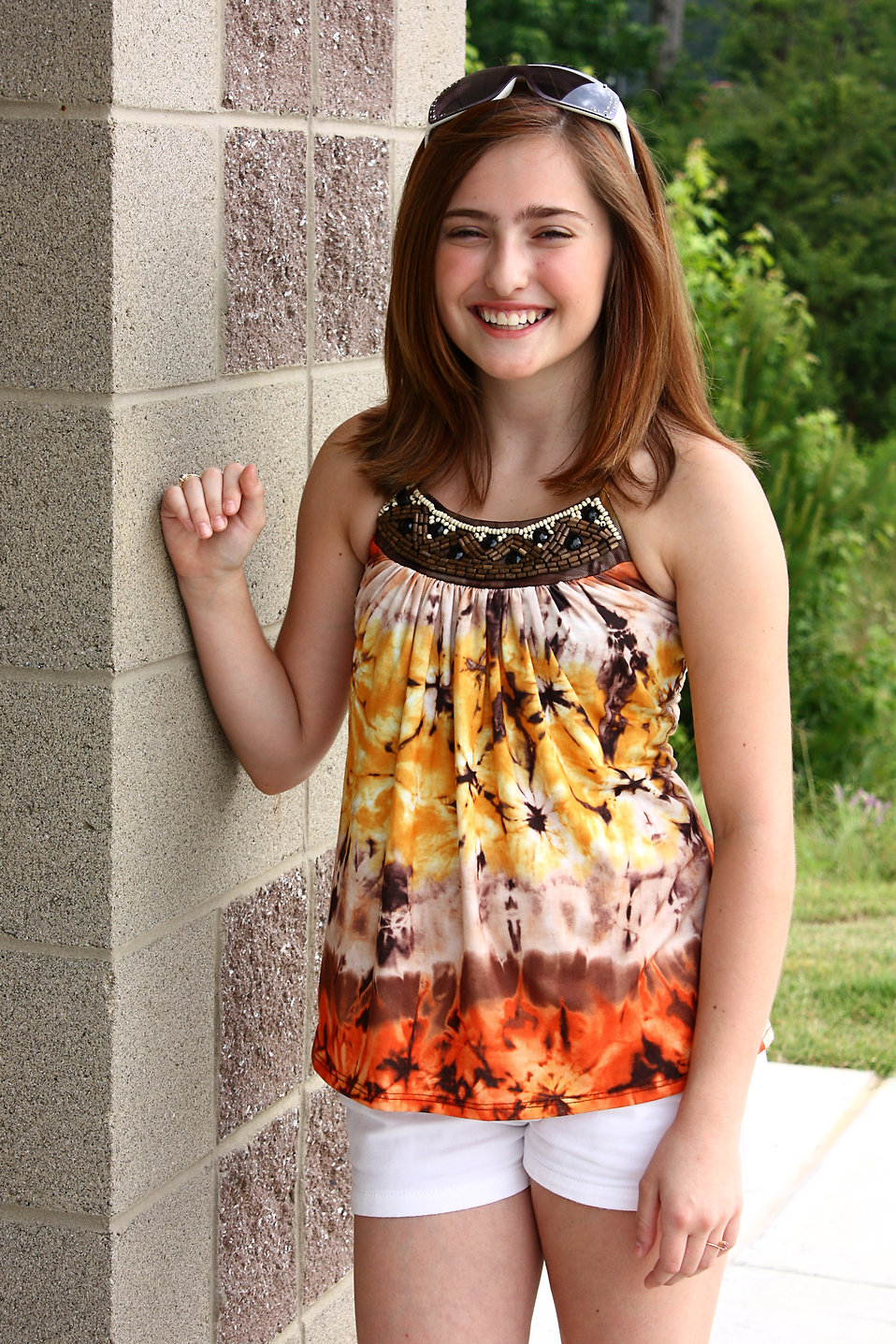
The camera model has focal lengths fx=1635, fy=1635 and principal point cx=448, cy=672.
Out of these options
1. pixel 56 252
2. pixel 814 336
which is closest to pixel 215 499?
pixel 56 252

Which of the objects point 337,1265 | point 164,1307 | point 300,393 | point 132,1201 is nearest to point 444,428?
point 300,393

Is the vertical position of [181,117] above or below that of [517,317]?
above

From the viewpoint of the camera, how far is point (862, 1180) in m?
3.44

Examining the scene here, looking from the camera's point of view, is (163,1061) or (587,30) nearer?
(163,1061)

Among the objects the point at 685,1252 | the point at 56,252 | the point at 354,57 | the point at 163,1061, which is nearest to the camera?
the point at 685,1252

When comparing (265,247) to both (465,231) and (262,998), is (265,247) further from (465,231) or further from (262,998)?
Result: (262,998)

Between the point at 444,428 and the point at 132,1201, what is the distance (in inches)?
38.3

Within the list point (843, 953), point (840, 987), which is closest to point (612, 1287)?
point (840, 987)

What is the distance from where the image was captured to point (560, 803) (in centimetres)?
170

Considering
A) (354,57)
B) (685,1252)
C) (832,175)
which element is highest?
(832,175)

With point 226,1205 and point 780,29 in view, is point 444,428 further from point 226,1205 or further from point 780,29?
point 780,29

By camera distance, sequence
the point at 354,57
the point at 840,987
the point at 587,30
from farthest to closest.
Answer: the point at 587,30
the point at 840,987
the point at 354,57

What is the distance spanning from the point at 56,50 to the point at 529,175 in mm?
510

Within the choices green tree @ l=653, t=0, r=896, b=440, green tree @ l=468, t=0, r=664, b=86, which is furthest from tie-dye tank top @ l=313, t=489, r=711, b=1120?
green tree @ l=468, t=0, r=664, b=86
